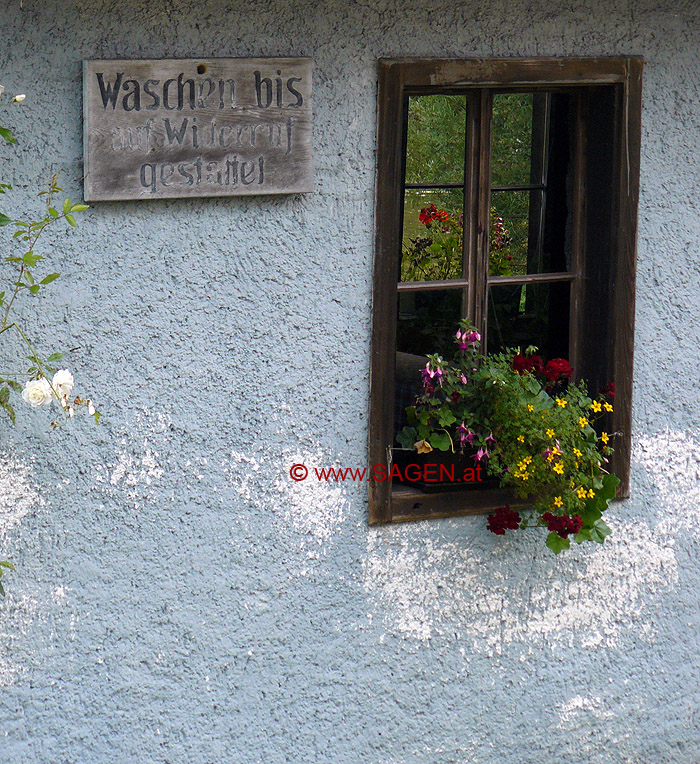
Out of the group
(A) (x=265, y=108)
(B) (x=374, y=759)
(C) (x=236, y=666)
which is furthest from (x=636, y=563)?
(A) (x=265, y=108)

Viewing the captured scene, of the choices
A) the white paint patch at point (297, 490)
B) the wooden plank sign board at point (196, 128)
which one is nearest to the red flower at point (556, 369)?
the white paint patch at point (297, 490)

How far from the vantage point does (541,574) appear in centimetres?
353

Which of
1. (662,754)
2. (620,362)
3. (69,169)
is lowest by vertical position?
(662,754)

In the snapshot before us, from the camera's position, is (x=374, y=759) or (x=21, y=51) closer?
(x=21, y=51)

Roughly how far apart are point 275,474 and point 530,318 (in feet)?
3.58

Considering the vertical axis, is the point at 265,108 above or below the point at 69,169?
above

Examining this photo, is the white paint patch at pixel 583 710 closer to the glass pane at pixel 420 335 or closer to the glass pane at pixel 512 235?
the glass pane at pixel 420 335

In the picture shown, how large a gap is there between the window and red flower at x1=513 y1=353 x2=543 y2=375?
0.64ft

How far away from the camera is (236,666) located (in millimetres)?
3141

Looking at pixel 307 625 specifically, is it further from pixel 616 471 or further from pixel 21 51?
pixel 21 51

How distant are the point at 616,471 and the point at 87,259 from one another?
1915mm

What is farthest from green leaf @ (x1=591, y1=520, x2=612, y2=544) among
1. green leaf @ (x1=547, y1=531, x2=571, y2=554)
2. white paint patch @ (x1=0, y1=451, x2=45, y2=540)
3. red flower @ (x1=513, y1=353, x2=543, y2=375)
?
white paint patch @ (x1=0, y1=451, x2=45, y2=540)

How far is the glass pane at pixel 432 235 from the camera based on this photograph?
11.1 ft

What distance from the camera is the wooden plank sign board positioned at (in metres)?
2.73
